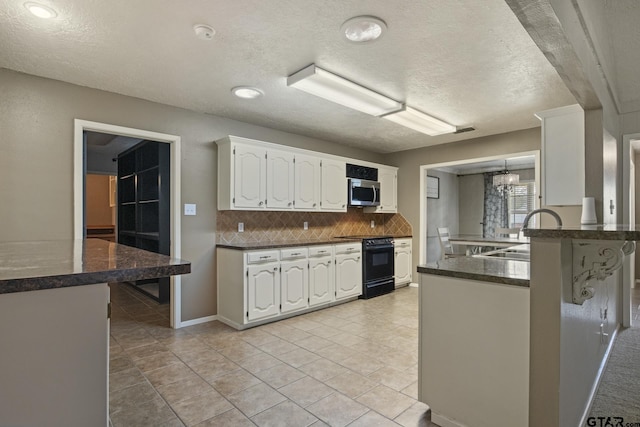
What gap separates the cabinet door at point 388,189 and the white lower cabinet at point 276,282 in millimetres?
1532

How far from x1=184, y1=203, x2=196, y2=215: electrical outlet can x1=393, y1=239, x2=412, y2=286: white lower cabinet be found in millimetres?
3129

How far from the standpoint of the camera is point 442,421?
6.12ft

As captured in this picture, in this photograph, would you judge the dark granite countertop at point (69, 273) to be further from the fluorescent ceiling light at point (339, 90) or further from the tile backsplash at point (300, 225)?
the tile backsplash at point (300, 225)

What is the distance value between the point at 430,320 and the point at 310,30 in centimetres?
195

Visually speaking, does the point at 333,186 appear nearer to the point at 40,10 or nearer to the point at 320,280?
the point at 320,280

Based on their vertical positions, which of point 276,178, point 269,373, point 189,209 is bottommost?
point 269,373

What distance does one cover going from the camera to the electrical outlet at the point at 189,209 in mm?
3634

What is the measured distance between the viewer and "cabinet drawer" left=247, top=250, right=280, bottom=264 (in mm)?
3510

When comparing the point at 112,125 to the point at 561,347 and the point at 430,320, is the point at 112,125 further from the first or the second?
the point at 561,347

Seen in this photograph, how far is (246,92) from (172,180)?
1.26 m

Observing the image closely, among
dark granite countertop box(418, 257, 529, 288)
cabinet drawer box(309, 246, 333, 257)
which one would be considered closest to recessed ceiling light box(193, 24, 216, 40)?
dark granite countertop box(418, 257, 529, 288)

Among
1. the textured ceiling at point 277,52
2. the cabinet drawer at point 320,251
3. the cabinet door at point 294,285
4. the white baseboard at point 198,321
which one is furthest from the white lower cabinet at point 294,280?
the textured ceiling at point 277,52

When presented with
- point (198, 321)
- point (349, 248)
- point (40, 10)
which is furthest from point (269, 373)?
point (40, 10)

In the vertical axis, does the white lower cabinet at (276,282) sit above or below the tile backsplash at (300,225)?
below
